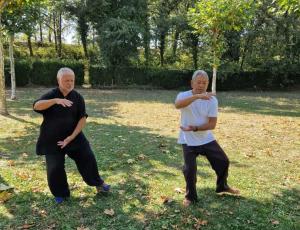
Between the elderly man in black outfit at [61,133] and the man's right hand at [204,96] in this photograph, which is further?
the elderly man in black outfit at [61,133]

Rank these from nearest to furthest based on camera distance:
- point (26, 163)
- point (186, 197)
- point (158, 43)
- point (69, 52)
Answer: point (186, 197) < point (26, 163) < point (158, 43) < point (69, 52)

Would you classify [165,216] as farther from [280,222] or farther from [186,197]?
[280,222]

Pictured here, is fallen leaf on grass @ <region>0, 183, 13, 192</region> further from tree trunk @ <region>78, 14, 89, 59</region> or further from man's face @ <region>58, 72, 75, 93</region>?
tree trunk @ <region>78, 14, 89, 59</region>

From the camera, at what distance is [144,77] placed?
2947 centimetres

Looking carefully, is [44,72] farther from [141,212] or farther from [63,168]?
[141,212]

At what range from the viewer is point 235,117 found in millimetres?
14391

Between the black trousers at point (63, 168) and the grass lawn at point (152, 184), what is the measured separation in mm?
230

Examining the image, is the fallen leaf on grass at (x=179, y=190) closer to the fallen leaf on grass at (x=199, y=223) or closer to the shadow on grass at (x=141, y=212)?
the shadow on grass at (x=141, y=212)

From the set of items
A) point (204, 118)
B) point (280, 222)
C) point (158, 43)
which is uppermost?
point (158, 43)

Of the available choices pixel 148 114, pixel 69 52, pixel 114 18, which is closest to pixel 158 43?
pixel 114 18

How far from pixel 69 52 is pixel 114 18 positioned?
12.2 metres

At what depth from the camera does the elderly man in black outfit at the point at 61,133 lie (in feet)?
15.8

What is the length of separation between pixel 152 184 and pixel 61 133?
184cm

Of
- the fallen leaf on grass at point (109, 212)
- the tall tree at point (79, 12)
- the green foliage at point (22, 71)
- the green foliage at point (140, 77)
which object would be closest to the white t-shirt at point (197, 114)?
the fallen leaf on grass at point (109, 212)
